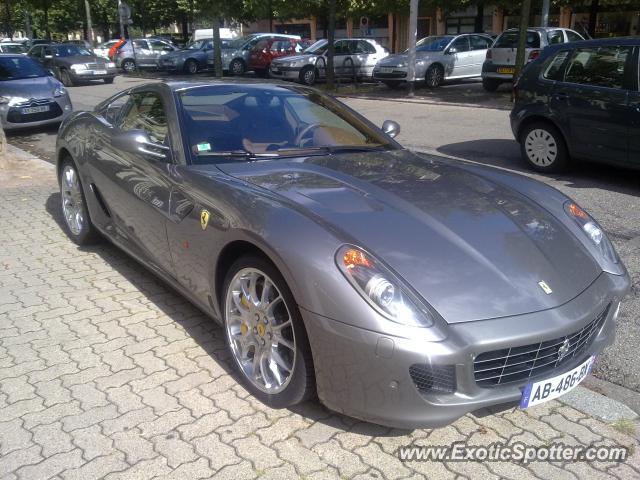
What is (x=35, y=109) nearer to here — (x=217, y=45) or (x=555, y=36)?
(x=217, y=45)

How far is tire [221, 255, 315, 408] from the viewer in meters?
2.64

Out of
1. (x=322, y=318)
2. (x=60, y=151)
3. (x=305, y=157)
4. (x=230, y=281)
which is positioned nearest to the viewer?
(x=322, y=318)

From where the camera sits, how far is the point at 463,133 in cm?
1136

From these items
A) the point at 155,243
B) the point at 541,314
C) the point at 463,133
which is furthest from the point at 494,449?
the point at 463,133

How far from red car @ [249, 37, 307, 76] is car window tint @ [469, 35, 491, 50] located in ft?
24.0

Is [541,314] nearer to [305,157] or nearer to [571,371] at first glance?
[571,371]

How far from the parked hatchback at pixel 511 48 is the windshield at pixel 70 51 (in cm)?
1542

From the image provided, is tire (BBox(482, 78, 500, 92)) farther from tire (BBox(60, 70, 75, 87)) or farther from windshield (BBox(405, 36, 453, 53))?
tire (BBox(60, 70, 75, 87))

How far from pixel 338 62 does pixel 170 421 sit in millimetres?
19933

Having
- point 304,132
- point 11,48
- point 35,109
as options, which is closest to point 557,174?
point 304,132

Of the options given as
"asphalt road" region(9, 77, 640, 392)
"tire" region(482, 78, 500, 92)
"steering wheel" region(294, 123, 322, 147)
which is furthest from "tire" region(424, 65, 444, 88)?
"steering wheel" region(294, 123, 322, 147)

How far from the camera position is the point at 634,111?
21.8ft

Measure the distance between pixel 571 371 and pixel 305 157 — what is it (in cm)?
189

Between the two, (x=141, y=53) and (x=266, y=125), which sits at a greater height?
(x=266, y=125)
